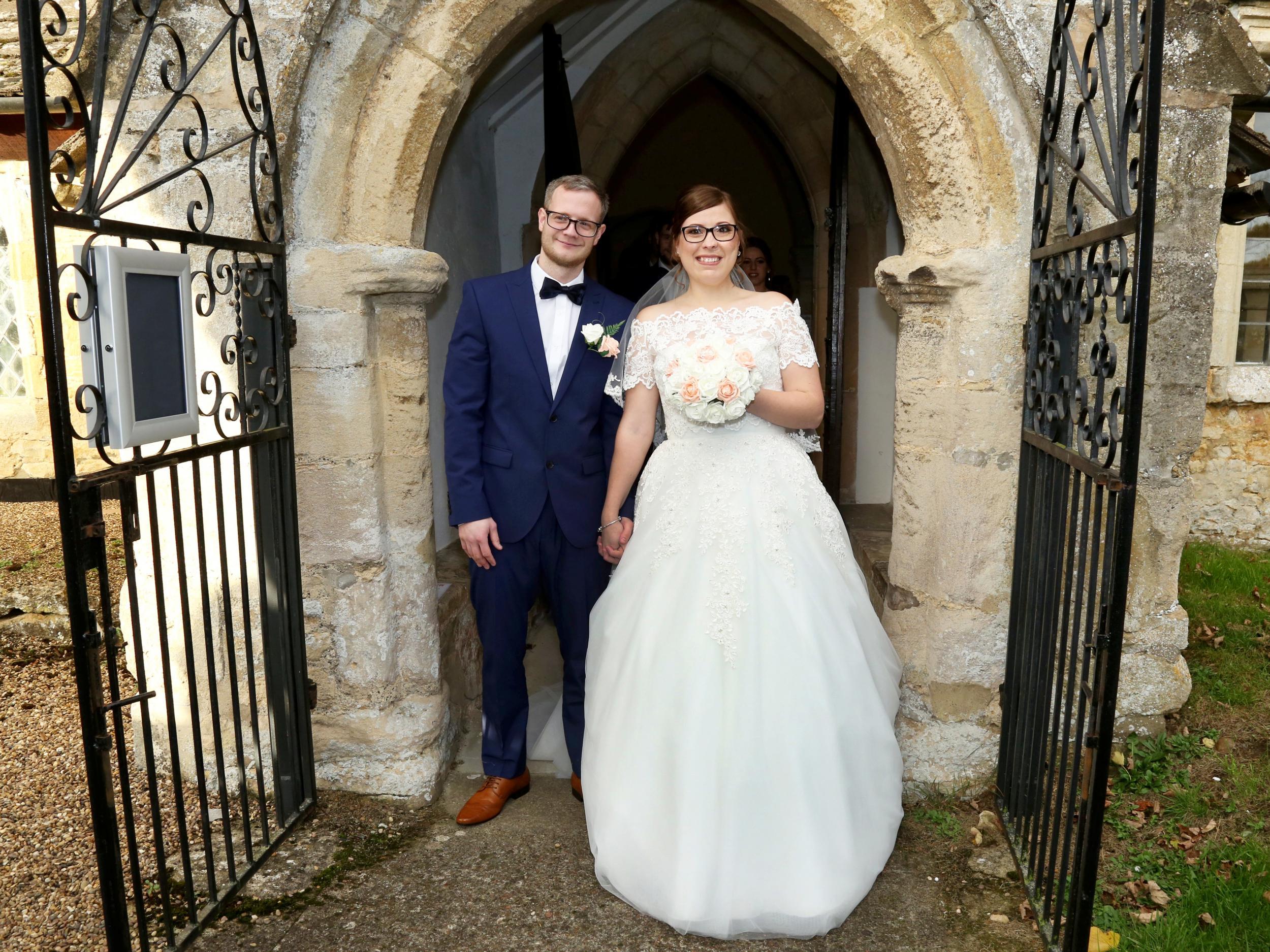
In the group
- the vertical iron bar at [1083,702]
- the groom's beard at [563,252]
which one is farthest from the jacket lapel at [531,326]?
the vertical iron bar at [1083,702]

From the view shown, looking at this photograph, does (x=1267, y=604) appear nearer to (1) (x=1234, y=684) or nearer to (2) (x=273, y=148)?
(1) (x=1234, y=684)

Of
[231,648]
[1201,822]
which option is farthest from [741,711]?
[1201,822]

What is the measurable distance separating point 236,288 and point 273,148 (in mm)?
472

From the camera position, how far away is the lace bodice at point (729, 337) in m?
2.71

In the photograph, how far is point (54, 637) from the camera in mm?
4730

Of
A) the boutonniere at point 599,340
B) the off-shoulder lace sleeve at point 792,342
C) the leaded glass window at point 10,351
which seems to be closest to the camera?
→ the off-shoulder lace sleeve at point 792,342

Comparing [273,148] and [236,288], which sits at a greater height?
[273,148]

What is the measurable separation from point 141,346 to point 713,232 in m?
1.51

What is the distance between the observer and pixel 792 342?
2742 mm

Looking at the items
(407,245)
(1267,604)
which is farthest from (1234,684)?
(407,245)

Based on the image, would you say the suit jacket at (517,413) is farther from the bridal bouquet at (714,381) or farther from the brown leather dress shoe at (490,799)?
the brown leather dress shoe at (490,799)

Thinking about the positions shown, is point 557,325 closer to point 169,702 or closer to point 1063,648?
point 169,702

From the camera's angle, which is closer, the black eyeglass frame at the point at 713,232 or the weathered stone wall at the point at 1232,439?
the black eyeglass frame at the point at 713,232

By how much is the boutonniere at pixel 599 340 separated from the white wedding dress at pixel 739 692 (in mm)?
53
